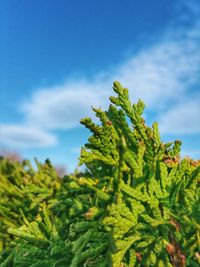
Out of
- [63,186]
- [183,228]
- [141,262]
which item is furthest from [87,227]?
[63,186]

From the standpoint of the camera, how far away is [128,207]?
6.75 feet

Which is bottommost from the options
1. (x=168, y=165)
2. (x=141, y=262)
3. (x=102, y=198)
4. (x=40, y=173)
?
A: (x=141, y=262)

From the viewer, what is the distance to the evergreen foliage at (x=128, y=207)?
1988mm

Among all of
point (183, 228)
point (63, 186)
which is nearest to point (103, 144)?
point (183, 228)

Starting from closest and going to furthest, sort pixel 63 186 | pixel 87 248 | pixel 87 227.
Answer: pixel 87 227 → pixel 87 248 → pixel 63 186

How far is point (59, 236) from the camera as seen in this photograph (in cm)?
235

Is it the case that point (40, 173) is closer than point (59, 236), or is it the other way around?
point (59, 236)

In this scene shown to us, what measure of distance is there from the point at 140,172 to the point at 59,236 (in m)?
0.63

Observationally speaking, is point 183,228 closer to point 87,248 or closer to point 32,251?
point 87,248

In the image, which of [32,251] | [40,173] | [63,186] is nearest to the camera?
[32,251]

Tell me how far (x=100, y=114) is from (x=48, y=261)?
837 mm

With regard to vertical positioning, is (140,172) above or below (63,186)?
below

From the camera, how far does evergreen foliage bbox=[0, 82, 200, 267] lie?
6.52 feet

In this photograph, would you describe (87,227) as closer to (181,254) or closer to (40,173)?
(181,254)
